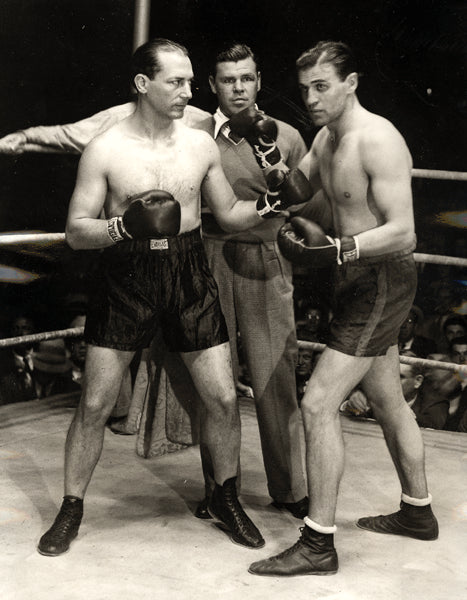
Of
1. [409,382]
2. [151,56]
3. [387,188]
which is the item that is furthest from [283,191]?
[409,382]

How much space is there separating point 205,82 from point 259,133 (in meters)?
1.23

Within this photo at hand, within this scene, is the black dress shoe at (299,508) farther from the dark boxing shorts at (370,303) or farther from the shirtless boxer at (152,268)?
the dark boxing shorts at (370,303)

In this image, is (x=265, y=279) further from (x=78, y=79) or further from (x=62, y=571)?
(x=78, y=79)

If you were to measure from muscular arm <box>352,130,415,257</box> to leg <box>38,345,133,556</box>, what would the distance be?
0.78 metres

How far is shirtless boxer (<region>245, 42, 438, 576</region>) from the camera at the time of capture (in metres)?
2.65

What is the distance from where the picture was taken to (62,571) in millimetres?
2631

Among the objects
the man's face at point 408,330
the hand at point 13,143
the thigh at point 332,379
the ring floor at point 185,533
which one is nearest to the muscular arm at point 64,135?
the hand at point 13,143

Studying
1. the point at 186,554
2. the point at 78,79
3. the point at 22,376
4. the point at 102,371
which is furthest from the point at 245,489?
the point at 78,79

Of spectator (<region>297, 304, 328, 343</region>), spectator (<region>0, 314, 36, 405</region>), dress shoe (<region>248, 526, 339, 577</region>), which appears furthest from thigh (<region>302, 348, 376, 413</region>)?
spectator (<region>0, 314, 36, 405</region>)

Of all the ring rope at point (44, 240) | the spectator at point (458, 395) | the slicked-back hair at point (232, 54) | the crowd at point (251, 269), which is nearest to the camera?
the crowd at point (251, 269)

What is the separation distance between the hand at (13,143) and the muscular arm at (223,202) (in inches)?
32.4

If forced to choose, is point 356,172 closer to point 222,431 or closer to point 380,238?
point 380,238

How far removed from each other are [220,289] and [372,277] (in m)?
0.60

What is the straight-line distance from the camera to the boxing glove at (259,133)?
2900mm
